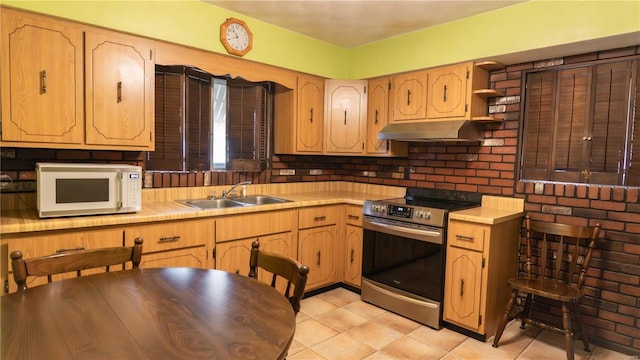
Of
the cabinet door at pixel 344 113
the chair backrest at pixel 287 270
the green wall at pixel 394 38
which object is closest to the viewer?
the chair backrest at pixel 287 270

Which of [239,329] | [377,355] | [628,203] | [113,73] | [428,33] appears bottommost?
[377,355]

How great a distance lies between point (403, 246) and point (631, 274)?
152 centimetres

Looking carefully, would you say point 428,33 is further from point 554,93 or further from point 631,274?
point 631,274

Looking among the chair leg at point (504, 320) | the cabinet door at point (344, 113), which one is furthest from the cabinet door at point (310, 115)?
the chair leg at point (504, 320)

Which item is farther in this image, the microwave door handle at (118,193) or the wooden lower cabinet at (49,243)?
the microwave door handle at (118,193)

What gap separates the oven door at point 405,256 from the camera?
9.33 feet

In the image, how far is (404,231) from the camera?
2982mm

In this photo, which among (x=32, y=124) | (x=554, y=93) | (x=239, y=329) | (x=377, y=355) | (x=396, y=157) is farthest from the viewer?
(x=396, y=157)

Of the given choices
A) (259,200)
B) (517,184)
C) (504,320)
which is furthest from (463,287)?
(259,200)

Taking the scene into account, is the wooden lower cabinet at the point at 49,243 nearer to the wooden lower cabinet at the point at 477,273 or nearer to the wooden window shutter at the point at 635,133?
the wooden lower cabinet at the point at 477,273

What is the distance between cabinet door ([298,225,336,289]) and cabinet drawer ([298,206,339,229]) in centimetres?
5

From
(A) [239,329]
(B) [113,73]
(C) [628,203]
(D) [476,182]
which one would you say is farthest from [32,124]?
(C) [628,203]

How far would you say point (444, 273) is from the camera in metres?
2.83

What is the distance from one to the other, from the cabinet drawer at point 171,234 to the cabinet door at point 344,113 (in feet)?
5.27
